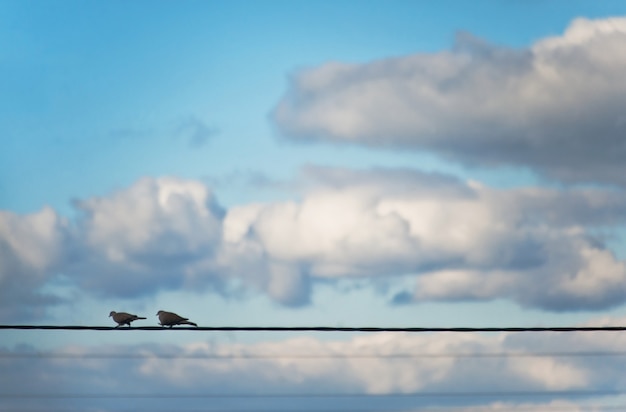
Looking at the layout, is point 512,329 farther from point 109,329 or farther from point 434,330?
point 109,329

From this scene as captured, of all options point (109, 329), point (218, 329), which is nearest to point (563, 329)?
point (218, 329)

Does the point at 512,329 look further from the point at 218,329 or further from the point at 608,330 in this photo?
the point at 218,329

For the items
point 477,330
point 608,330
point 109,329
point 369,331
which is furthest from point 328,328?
point 608,330

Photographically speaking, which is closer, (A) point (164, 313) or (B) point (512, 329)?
(B) point (512, 329)

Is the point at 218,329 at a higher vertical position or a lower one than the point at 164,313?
lower

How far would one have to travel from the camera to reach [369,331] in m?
29.3

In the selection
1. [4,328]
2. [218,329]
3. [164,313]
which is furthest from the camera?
[164,313]

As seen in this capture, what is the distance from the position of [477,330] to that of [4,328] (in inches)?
507

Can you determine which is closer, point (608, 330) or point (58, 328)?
point (58, 328)

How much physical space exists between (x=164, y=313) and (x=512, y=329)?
12.4 metres

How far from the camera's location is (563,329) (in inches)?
1188

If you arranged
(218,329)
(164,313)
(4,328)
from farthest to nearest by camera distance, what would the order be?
(164,313), (4,328), (218,329)

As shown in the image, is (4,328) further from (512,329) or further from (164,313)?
(512,329)

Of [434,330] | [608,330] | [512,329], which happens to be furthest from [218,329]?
[608,330]
